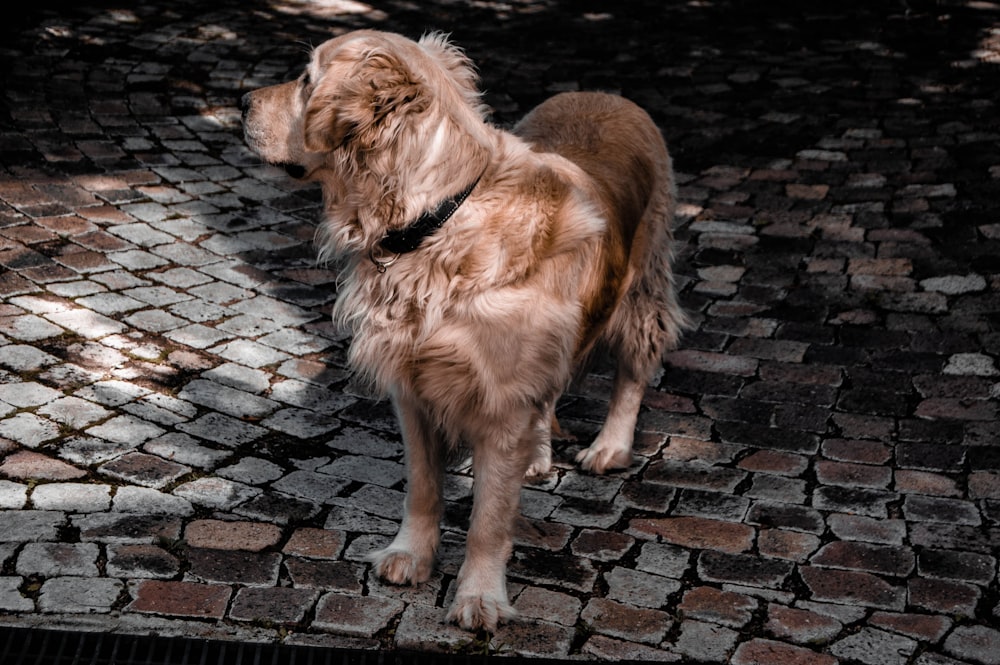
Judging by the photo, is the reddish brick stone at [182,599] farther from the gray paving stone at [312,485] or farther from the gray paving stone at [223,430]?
the gray paving stone at [223,430]

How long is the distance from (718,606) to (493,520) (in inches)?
32.3

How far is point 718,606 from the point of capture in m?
3.74

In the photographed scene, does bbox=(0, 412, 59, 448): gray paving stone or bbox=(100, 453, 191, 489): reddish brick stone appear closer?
bbox=(100, 453, 191, 489): reddish brick stone

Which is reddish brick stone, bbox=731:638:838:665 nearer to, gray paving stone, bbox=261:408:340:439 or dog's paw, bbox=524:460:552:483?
dog's paw, bbox=524:460:552:483

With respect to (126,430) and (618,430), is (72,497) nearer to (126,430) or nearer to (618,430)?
(126,430)

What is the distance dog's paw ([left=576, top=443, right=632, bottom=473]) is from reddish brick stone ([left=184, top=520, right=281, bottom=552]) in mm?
1381

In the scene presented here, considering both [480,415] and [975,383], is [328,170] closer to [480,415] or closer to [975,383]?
[480,415]

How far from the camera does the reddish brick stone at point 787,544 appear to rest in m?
4.07

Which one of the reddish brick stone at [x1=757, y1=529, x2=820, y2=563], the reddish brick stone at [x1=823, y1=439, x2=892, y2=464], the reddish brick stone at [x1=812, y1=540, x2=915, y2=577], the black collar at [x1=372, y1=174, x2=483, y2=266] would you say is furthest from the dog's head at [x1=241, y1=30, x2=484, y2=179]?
the reddish brick stone at [x1=823, y1=439, x2=892, y2=464]

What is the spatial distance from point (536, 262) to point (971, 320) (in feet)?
11.1

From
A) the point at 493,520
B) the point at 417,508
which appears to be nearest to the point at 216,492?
the point at 417,508

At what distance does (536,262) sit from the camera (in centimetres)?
356

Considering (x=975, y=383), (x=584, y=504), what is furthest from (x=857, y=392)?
(x=584, y=504)

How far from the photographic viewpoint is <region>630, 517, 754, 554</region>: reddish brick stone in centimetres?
413
